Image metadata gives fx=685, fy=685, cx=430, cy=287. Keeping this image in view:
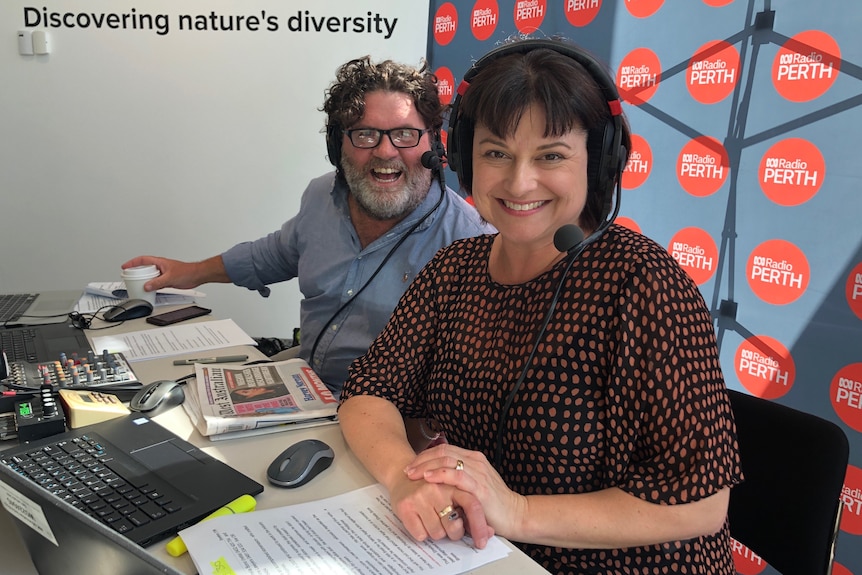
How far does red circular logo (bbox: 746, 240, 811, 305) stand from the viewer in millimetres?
1781

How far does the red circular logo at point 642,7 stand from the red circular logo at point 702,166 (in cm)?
43

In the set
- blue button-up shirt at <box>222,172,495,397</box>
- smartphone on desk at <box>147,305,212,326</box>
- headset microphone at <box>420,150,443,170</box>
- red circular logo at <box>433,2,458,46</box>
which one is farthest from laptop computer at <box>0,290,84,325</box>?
red circular logo at <box>433,2,458,46</box>

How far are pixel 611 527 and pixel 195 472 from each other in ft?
1.90

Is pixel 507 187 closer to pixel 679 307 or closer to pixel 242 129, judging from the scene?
pixel 679 307

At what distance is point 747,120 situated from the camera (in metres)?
1.86

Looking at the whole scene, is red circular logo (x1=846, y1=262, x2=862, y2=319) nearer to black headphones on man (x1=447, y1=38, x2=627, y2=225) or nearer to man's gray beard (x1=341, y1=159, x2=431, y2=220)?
black headphones on man (x1=447, y1=38, x2=627, y2=225)

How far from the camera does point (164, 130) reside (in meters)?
3.08

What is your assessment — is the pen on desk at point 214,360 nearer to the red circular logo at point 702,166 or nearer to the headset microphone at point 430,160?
the headset microphone at point 430,160

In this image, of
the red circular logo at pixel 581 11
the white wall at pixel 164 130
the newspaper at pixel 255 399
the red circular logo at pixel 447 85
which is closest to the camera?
the newspaper at pixel 255 399

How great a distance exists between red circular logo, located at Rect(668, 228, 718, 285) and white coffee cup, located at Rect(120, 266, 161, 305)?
1.51m

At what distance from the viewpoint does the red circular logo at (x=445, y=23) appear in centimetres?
309

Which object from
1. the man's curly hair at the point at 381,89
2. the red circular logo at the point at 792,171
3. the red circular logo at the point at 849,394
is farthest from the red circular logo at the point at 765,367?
the man's curly hair at the point at 381,89

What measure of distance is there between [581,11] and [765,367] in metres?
1.31

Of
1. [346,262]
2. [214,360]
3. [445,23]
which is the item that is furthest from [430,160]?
[445,23]
